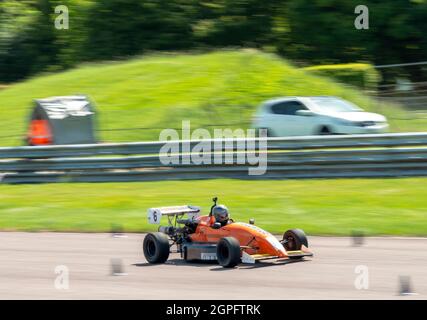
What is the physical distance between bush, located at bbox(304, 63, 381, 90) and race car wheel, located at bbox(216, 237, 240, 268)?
1909cm

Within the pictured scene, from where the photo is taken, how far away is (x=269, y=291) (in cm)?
854

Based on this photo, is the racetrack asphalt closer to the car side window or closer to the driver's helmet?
the driver's helmet

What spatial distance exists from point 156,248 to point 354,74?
1970 cm

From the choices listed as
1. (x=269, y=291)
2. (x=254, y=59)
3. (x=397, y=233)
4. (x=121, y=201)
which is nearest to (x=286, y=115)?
(x=254, y=59)

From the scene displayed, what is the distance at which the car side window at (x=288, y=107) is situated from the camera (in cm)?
2336

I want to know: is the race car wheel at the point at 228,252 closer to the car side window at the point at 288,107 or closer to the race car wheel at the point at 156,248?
the race car wheel at the point at 156,248

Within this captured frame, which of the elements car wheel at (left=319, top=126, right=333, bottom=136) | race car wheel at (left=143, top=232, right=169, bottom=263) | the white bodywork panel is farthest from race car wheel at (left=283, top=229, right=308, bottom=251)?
car wheel at (left=319, top=126, right=333, bottom=136)

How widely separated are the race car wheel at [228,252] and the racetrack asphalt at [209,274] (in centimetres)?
10

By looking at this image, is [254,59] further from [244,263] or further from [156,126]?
[244,263]

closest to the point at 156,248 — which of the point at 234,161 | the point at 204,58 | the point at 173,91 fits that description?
the point at 234,161

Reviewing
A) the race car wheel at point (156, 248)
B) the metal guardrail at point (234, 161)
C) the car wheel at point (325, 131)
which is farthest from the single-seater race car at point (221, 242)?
the car wheel at point (325, 131)

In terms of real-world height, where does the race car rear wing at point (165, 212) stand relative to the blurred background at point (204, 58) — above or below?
below

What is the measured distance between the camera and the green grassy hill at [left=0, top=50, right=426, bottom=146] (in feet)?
81.2

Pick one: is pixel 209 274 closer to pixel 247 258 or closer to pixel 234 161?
pixel 247 258
